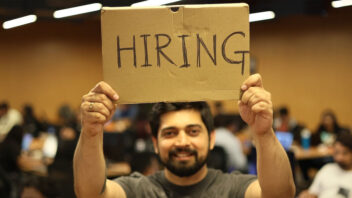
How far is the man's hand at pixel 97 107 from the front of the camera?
1.67 m

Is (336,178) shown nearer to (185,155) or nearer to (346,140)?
(346,140)

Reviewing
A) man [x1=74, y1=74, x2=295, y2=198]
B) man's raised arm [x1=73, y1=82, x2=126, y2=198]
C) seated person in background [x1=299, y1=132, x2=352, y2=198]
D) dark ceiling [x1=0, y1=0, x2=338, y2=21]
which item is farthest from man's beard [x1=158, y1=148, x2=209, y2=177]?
dark ceiling [x1=0, y1=0, x2=338, y2=21]

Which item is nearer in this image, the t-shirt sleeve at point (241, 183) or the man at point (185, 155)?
the man at point (185, 155)

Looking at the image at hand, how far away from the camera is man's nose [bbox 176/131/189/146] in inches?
78.6

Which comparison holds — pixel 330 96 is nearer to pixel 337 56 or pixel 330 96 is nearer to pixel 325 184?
pixel 337 56

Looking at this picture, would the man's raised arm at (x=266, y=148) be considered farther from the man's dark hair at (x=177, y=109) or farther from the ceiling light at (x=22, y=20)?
the ceiling light at (x=22, y=20)

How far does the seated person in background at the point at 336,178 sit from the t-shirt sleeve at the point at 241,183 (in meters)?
2.28

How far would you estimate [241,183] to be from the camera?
1.99 m

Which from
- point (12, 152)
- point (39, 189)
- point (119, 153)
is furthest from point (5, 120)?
point (39, 189)

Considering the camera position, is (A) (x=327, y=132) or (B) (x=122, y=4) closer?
(B) (x=122, y=4)

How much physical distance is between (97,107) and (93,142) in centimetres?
16

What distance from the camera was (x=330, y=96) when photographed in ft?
34.7

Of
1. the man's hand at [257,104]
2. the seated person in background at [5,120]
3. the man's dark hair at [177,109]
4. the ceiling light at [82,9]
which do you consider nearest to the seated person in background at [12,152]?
the ceiling light at [82,9]

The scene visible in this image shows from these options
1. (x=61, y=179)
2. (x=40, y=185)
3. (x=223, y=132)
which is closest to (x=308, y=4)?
(x=223, y=132)
